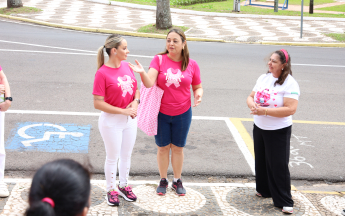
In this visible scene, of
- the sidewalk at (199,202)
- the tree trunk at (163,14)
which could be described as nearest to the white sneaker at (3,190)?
the sidewalk at (199,202)

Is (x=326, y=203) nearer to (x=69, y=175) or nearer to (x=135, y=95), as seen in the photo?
(x=135, y=95)

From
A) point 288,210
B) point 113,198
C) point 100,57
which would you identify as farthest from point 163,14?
point 288,210

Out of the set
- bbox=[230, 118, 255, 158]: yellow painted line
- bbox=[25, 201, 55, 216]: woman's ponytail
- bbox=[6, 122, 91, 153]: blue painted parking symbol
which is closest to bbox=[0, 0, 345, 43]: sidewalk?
bbox=[230, 118, 255, 158]: yellow painted line

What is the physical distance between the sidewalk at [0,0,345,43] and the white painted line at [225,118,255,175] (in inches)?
410

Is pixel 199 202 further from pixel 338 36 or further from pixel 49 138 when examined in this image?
pixel 338 36

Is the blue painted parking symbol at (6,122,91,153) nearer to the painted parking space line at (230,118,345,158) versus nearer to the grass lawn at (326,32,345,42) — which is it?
the painted parking space line at (230,118,345,158)

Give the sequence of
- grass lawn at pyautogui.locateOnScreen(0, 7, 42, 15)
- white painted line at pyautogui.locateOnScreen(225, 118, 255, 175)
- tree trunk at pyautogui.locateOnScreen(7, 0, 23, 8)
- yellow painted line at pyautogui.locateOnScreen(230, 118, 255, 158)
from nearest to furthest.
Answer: white painted line at pyautogui.locateOnScreen(225, 118, 255, 175)
yellow painted line at pyautogui.locateOnScreen(230, 118, 255, 158)
grass lawn at pyautogui.locateOnScreen(0, 7, 42, 15)
tree trunk at pyautogui.locateOnScreen(7, 0, 23, 8)

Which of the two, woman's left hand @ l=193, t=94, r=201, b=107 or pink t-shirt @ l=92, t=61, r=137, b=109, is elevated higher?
pink t-shirt @ l=92, t=61, r=137, b=109

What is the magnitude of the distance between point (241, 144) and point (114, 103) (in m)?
3.03

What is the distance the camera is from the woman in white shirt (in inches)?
173

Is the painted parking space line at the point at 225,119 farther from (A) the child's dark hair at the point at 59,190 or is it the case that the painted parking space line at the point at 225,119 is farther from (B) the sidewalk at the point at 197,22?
(B) the sidewalk at the point at 197,22

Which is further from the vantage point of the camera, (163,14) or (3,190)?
(163,14)

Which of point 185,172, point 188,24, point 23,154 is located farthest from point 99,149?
point 188,24

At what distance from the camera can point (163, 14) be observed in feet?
59.6
